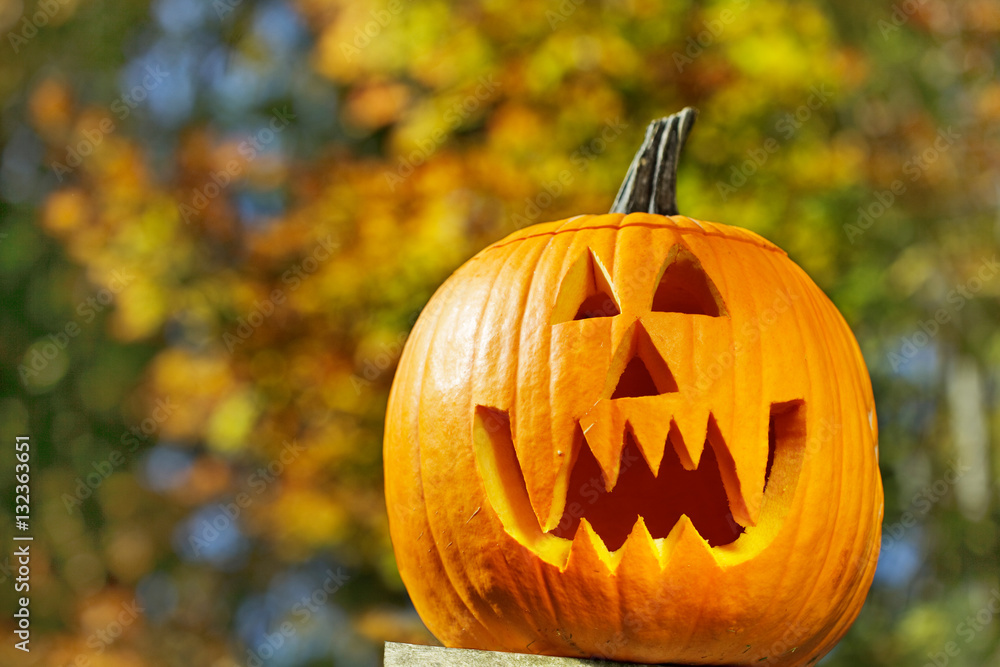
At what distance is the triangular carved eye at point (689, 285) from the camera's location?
84.6 inches


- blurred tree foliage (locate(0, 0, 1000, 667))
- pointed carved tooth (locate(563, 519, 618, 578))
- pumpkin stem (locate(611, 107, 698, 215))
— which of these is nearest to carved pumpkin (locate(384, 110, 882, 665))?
pointed carved tooth (locate(563, 519, 618, 578))

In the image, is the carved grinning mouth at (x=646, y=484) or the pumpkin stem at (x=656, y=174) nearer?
the carved grinning mouth at (x=646, y=484)

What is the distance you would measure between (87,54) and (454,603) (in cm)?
595

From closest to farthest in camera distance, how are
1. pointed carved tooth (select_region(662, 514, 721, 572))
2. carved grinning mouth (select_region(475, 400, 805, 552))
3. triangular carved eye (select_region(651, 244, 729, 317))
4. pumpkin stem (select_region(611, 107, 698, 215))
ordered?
pointed carved tooth (select_region(662, 514, 721, 572)) < carved grinning mouth (select_region(475, 400, 805, 552)) < triangular carved eye (select_region(651, 244, 729, 317)) < pumpkin stem (select_region(611, 107, 698, 215))

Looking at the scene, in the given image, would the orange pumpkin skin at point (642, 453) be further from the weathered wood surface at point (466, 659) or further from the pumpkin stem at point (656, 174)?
the pumpkin stem at point (656, 174)

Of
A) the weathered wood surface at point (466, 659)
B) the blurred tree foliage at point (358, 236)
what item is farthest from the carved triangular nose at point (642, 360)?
the blurred tree foliage at point (358, 236)

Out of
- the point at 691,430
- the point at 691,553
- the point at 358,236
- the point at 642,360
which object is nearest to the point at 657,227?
the point at 642,360

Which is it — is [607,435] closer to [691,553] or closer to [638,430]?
[638,430]

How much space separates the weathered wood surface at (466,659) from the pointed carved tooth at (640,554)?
223mm

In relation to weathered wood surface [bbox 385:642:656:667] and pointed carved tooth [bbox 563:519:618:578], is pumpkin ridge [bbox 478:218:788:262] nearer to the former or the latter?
pointed carved tooth [bbox 563:519:618:578]

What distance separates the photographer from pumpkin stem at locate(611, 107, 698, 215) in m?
2.54

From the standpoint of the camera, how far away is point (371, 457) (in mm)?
5547

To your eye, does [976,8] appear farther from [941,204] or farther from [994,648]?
[994,648]

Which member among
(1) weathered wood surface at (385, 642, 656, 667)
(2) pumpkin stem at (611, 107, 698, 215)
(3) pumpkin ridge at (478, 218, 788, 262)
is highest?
(2) pumpkin stem at (611, 107, 698, 215)
